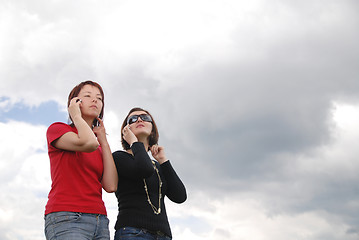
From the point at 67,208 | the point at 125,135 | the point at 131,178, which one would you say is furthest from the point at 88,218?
the point at 125,135

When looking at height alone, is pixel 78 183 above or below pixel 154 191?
below

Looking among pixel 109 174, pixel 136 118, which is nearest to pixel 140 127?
pixel 136 118

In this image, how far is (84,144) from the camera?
507 cm

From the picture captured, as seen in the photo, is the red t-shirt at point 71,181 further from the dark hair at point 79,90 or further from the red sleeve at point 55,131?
the dark hair at point 79,90

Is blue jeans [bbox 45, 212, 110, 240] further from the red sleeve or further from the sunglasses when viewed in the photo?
the sunglasses

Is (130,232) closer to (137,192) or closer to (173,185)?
(137,192)

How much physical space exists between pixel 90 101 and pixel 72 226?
1.97m

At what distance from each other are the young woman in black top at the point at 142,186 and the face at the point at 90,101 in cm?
94

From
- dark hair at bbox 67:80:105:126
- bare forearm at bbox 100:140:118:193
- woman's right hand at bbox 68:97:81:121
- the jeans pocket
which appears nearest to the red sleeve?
woman's right hand at bbox 68:97:81:121

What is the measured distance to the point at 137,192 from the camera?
616 centimetres

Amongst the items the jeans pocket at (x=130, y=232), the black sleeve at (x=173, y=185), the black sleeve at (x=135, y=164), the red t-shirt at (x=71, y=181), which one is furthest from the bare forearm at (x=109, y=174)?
the black sleeve at (x=173, y=185)

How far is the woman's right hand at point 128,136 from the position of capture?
6.64 metres

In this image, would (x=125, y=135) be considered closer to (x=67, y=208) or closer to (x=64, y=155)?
(x=64, y=155)

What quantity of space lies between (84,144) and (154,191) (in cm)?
176
